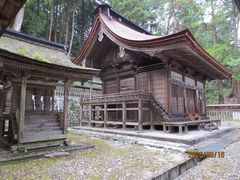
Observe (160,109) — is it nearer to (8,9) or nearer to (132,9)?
(8,9)

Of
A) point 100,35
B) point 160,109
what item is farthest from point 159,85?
point 100,35

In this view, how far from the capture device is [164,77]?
8016 mm

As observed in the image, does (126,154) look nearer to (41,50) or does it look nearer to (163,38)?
(163,38)

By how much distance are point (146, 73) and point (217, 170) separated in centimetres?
591

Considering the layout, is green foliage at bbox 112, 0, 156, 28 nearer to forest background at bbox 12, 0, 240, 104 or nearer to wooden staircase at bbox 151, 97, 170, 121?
forest background at bbox 12, 0, 240, 104

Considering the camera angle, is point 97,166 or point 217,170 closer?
point 217,170

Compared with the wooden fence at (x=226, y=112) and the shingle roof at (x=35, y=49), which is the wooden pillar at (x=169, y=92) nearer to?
the shingle roof at (x=35, y=49)

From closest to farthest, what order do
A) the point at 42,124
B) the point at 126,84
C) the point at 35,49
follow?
1. the point at 42,124
2. the point at 35,49
3. the point at 126,84

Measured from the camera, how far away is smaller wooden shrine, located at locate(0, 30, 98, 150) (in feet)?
15.5

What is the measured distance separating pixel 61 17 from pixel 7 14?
67.1 feet

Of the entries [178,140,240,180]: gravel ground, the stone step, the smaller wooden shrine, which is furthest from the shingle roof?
[178,140,240,180]: gravel ground

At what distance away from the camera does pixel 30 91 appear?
267 inches

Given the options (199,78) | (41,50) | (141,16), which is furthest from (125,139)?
(141,16)

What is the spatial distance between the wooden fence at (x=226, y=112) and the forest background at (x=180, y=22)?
13.3 feet
